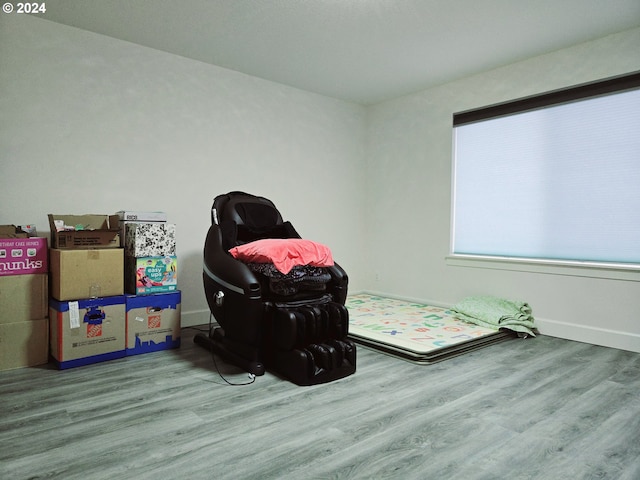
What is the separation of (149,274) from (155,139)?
130cm

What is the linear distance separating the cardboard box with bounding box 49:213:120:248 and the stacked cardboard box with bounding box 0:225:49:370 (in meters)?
0.11

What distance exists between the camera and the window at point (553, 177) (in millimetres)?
3307

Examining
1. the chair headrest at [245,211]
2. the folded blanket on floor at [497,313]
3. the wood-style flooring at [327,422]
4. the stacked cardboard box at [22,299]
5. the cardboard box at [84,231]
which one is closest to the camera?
the wood-style flooring at [327,422]

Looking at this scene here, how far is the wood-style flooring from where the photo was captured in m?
1.63

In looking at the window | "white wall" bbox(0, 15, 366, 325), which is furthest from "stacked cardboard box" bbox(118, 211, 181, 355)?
the window

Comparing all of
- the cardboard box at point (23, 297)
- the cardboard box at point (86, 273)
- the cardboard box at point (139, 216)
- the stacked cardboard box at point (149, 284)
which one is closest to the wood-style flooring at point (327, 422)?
the stacked cardboard box at point (149, 284)

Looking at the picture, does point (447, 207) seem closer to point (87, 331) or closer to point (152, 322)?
point (152, 322)

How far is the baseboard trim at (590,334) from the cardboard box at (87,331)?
3.37 meters

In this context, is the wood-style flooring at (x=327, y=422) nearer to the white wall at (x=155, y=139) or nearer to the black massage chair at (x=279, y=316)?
the black massage chair at (x=279, y=316)

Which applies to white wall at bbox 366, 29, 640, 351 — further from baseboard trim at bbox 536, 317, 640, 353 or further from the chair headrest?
the chair headrest

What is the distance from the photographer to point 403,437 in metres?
1.86

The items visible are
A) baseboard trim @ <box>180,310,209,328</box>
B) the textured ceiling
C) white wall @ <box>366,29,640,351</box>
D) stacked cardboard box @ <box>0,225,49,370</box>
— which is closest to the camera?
stacked cardboard box @ <box>0,225,49,370</box>

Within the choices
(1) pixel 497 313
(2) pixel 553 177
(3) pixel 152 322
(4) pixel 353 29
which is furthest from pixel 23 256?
(2) pixel 553 177

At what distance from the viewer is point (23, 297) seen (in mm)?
2658
